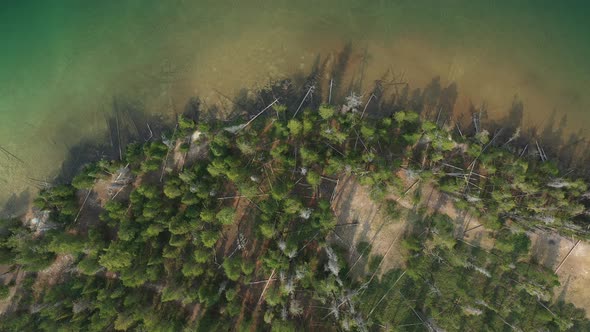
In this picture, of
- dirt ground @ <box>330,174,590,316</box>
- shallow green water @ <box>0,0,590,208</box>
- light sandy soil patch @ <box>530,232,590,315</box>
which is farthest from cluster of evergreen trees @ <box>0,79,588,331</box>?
shallow green water @ <box>0,0,590,208</box>

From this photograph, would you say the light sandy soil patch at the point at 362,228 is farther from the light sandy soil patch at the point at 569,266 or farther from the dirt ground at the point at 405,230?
the light sandy soil patch at the point at 569,266

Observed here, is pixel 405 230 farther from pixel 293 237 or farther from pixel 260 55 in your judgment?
pixel 260 55

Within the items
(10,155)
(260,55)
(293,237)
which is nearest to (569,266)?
(293,237)

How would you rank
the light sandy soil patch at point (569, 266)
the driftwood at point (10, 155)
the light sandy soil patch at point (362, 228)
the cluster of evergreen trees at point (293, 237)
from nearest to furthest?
1. the cluster of evergreen trees at point (293, 237)
2. the light sandy soil patch at point (569, 266)
3. the light sandy soil patch at point (362, 228)
4. the driftwood at point (10, 155)

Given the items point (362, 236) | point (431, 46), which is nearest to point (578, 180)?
point (431, 46)

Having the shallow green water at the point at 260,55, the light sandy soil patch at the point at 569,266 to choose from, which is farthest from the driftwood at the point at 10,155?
the light sandy soil patch at the point at 569,266

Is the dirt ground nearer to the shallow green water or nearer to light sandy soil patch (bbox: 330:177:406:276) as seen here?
light sandy soil patch (bbox: 330:177:406:276)
